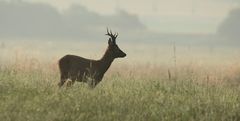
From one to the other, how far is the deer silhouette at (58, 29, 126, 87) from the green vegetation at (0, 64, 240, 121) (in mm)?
304

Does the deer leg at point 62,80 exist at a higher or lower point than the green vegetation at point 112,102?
higher

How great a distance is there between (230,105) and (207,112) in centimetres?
107

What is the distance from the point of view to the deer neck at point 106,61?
17.5 m

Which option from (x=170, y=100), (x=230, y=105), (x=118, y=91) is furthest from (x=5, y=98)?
(x=230, y=105)

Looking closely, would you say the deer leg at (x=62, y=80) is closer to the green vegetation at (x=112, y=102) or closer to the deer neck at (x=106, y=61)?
the green vegetation at (x=112, y=102)

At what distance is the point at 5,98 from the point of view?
1450 centimetres

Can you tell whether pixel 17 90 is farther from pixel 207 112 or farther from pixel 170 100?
pixel 207 112

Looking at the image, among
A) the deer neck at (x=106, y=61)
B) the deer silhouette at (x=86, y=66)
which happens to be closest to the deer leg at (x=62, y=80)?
the deer silhouette at (x=86, y=66)

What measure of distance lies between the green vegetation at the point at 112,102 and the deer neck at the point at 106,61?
0.45 m

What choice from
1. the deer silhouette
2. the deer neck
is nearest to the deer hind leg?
the deer silhouette

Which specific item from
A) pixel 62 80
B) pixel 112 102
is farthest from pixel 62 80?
pixel 112 102

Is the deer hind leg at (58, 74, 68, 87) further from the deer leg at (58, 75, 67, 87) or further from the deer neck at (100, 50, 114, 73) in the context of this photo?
the deer neck at (100, 50, 114, 73)

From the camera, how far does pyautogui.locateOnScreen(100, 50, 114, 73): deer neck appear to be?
17.5 m

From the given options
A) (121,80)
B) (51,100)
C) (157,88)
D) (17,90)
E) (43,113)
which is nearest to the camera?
(43,113)
